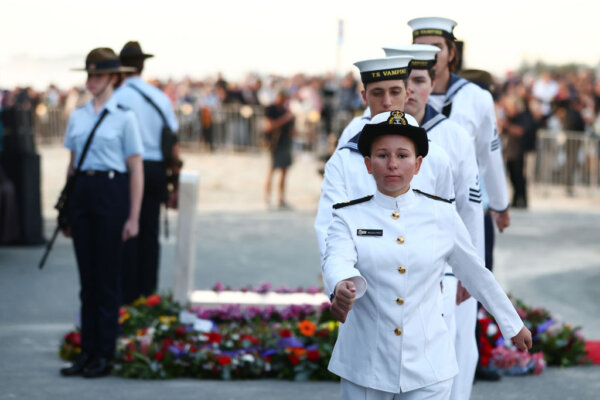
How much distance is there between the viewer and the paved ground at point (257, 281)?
6.78 metres

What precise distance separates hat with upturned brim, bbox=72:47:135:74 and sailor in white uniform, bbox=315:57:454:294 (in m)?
2.61

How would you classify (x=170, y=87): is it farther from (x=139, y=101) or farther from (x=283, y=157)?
(x=139, y=101)

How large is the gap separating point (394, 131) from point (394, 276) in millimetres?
534

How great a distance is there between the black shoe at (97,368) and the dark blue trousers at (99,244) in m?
0.12

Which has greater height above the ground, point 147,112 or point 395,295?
point 147,112

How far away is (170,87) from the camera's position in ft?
97.7

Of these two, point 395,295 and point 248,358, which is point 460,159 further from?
point 248,358

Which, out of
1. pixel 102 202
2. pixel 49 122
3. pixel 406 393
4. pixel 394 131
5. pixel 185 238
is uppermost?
pixel 394 131

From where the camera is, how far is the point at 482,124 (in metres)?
6.09

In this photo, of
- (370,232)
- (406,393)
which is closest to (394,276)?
(370,232)

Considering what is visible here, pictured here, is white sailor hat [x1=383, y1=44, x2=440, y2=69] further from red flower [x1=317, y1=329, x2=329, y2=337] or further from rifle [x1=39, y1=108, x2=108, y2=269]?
red flower [x1=317, y1=329, x2=329, y2=337]

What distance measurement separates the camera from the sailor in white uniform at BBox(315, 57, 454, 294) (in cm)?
447

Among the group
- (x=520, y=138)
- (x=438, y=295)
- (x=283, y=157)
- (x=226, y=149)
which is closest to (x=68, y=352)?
(x=438, y=295)

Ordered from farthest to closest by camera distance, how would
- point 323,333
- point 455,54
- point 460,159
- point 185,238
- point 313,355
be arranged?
point 185,238 < point 323,333 < point 313,355 < point 455,54 < point 460,159
